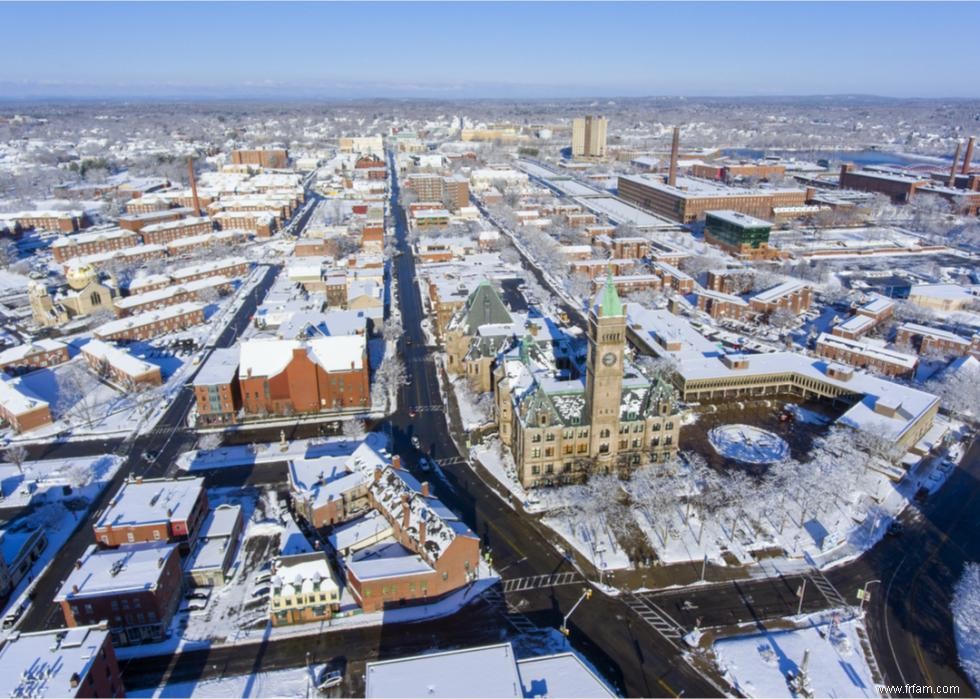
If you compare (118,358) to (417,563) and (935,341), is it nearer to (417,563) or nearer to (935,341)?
(417,563)

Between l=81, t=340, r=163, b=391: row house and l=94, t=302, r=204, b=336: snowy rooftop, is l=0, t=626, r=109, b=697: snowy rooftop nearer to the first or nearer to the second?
l=81, t=340, r=163, b=391: row house

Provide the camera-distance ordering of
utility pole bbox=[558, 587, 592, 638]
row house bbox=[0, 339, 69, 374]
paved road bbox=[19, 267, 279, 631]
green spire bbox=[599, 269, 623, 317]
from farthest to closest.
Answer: row house bbox=[0, 339, 69, 374], green spire bbox=[599, 269, 623, 317], paved road bbox=[19, 267, 279, 631], utility pole bbox=[558, 587, 592, 638]

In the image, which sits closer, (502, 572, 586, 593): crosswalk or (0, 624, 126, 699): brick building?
(0, 624, 126, 699): brick building

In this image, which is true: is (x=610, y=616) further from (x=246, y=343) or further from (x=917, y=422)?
(x=246, y=343)

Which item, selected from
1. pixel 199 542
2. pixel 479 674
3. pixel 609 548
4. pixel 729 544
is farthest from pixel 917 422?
pixel 199 542

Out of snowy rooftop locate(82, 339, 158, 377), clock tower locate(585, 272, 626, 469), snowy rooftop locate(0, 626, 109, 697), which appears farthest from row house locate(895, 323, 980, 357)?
snowy rooftop locate(82, 339, 158, 377)

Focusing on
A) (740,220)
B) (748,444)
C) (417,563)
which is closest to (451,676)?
(417,563)

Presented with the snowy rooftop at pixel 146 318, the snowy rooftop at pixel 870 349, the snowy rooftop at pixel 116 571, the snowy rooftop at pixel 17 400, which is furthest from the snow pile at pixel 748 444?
the snowy rooftop at pixel 146 318
